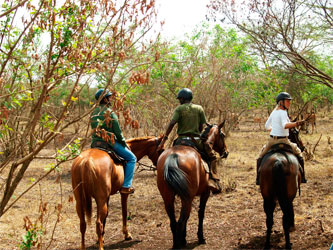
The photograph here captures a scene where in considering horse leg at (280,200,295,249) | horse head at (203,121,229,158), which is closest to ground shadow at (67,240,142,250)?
horse head at (203,121,229,158)

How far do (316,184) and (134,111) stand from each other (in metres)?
5.84

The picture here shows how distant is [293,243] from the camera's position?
5875 mm

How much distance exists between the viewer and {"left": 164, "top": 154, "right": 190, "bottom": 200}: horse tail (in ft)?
17.8

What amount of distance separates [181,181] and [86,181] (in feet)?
4.41

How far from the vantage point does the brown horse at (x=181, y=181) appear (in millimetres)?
5465

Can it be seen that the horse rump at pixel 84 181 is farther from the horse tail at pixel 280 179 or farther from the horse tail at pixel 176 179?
the horse tail at pixel 280 179

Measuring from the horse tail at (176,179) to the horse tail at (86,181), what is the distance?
1.05m

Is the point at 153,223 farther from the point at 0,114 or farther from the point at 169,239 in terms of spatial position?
the point at 0,114

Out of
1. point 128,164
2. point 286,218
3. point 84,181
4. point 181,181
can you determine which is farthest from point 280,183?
point 84,181

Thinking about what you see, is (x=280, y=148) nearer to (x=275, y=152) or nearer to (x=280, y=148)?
(x=280, y=148)

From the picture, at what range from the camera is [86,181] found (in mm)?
5555

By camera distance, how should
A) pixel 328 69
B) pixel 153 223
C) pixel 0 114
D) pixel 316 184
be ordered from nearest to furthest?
1. pixel 0 114
2. pixel 153 223
3. pixel 316 184
4. pixel 328 69

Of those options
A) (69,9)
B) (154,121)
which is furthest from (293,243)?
(154,121)

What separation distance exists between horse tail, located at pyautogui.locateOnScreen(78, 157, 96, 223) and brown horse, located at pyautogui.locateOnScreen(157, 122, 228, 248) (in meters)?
1.02
